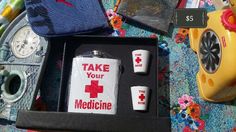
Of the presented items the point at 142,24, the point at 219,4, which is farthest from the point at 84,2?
the point at 219,4

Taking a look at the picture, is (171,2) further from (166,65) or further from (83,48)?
(83,48)

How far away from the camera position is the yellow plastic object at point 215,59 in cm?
93

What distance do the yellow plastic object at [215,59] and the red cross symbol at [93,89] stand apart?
1.11ft

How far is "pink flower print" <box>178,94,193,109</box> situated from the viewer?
1.10m

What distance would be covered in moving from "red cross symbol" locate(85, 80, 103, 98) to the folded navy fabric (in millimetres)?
192

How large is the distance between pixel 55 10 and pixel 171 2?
0.42 meters

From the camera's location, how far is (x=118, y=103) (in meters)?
1.07

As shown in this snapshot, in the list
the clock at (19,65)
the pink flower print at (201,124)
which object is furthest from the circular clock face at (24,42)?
the pink flower print at (201,124)

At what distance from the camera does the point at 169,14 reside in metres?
1.19

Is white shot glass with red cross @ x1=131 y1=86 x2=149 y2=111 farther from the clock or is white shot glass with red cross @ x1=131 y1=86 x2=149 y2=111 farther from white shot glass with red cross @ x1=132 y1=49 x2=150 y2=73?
the clock

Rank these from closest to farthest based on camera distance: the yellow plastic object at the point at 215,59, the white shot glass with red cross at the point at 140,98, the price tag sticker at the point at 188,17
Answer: the yellow plastic object at the point at 215,59 < the white shot glass with red cross at the point at 140,98 < the price tag sticker at the point at 188,17

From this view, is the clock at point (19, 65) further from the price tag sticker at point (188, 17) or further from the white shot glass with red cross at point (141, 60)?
the price tag sticker at point (188, 17)

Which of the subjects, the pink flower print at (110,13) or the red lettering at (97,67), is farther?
the pink flower print at (110,13)

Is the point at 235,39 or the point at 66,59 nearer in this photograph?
the point at 235,39
